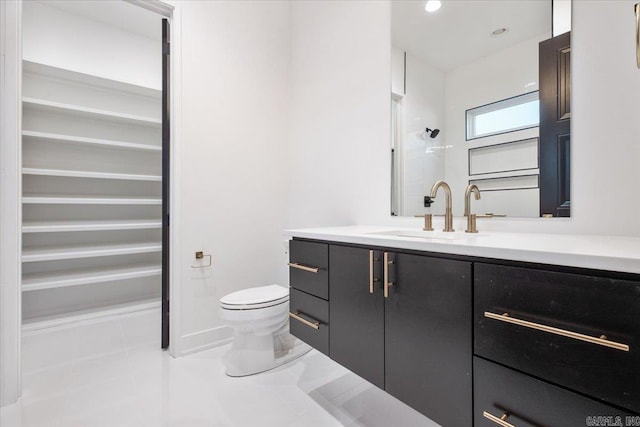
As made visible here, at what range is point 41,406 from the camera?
1.47 meters

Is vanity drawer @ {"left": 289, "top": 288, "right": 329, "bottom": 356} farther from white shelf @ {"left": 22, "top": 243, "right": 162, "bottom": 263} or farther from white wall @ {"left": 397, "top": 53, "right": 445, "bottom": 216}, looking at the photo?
white shelf @ {"left": 22, "top": 243, "right": 162, "bottom": 263}

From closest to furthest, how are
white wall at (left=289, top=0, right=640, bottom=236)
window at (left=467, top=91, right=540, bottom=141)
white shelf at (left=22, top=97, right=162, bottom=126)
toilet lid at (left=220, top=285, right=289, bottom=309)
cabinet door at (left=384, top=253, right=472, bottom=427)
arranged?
cabinet door at (left=384, top=253, right=472, bottom=427), white wall at (left=289, top=0, right=640, bottom=236), window at (left=467, top=91, right=540, bottom=141), toilet lid at (left=220, top=285, right=289, bottom=309), white shelf at (left=22, top=97, right=162, bottom=126)

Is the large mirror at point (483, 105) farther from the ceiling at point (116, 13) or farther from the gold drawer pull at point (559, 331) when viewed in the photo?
the ceiling at point (116, 13)

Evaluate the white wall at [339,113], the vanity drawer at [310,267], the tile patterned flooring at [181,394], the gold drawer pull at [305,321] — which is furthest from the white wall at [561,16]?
the tile patterned flooring at [181,394]

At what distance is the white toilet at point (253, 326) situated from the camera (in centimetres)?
173

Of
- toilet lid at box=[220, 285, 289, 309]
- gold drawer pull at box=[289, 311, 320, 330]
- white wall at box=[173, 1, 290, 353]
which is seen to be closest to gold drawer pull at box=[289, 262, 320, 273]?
gold drawer pull at box=[289, 311, 320, 330]

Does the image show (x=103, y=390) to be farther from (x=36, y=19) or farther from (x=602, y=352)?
(x=36, y=19)

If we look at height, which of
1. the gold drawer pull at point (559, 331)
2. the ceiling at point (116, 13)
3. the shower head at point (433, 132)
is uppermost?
the ceiling at point (116, 13)

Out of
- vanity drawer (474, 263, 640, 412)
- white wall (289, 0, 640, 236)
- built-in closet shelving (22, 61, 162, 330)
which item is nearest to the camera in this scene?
vanity drawer (474, 263, 640, 412)

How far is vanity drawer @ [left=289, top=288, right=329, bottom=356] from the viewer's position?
138 cm

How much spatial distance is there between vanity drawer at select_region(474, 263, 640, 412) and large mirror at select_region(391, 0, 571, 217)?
2.20 feet

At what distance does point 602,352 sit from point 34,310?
3.66 m

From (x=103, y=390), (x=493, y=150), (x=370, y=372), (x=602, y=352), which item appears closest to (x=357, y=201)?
(x=493, y=150)

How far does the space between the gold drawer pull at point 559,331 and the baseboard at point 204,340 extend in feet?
6.27
